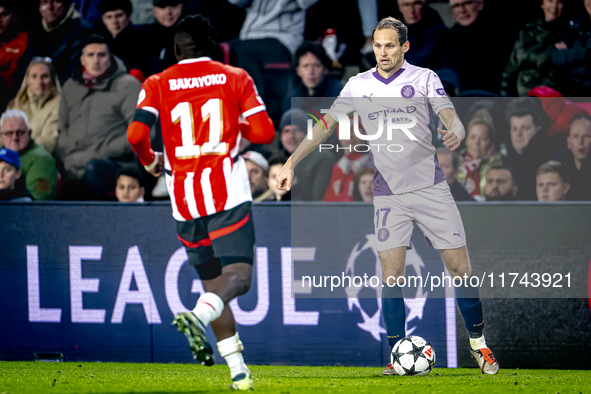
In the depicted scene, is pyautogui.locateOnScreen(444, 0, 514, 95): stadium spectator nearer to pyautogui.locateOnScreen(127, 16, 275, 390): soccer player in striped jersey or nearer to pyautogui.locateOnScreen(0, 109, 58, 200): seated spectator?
pyautogui.locateOnScreen(127, 16, 275, 390): soccer player in striped jersey

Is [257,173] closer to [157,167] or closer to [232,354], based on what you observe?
[157,167]

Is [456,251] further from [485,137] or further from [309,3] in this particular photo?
[309,3]

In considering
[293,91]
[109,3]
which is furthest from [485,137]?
[109,3]

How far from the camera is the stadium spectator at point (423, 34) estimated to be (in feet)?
18.2

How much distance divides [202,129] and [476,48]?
3076mm

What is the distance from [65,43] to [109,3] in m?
0.58

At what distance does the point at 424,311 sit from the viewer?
486 centimetres

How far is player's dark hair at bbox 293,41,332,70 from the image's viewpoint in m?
5.61

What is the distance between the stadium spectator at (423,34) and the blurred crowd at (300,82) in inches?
0.4

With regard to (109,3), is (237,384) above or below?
below

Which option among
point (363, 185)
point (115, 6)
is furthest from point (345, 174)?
point (115, 6)

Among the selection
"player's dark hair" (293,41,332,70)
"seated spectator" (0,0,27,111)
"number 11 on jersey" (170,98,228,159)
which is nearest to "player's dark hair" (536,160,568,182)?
"player's dark hair" (293,41,332,70)

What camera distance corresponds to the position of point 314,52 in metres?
5.61

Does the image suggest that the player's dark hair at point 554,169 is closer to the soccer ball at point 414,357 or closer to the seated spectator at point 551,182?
the seated spectator at point 551,182
